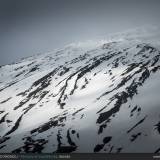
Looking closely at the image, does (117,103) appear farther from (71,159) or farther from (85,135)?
(71,159)

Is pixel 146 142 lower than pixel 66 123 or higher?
higher

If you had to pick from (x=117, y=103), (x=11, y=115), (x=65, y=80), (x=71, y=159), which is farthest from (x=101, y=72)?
(x=71, y=159)

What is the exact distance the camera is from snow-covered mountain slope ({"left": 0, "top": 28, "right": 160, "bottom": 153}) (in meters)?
25.6

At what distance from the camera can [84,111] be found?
1608 inches

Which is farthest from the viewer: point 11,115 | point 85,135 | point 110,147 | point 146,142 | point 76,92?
point 76,92

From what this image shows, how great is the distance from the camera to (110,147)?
24344 mm

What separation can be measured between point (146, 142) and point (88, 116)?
17151 mm

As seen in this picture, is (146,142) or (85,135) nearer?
(146,142)

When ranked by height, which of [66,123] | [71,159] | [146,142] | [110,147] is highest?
[71,159]

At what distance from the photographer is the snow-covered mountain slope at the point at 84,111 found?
2558cm

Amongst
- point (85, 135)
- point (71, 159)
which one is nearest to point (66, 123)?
point (85, 135)

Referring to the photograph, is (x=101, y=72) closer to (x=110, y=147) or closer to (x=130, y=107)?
(x=130, y=107)

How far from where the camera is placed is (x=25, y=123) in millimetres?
47969

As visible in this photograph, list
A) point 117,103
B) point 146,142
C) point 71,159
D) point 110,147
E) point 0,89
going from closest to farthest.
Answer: point 71,159 < point 146,142 < point 110,147 < point 117,103 < point 0,89
